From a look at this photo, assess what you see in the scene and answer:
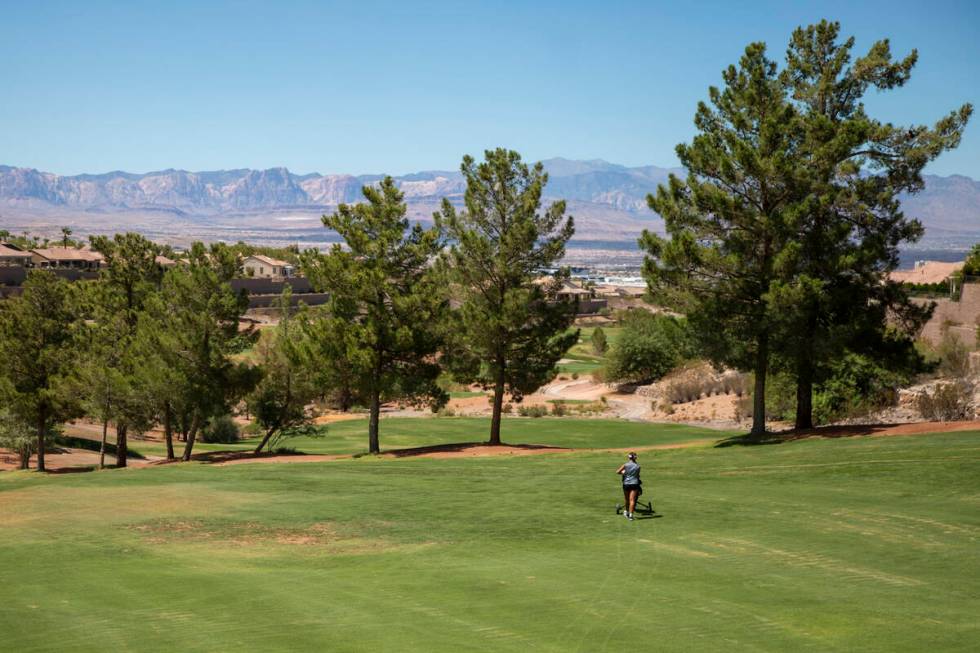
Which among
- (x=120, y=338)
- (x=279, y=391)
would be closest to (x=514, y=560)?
(x=279, y=391)

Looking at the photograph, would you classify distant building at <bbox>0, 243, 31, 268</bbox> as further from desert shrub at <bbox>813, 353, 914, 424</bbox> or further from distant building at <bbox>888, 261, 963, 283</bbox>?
desert shrub at <bbox>813, 353, 914, 424</bbox>

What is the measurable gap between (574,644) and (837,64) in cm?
2915

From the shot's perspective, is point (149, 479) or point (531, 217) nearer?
point (149, 479)

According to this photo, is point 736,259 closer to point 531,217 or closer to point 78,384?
point 531,217

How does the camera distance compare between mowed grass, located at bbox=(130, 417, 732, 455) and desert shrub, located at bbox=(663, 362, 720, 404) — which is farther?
desert shrub, located at bbox=(663, 362, 720, 404)

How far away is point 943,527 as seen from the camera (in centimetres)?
1945

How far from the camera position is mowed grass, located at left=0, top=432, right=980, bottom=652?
43.7 feet

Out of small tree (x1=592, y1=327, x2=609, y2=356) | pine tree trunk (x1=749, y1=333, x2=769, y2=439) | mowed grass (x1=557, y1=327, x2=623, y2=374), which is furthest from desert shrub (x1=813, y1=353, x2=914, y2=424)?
small tree (x1=592, y1=327, x2=609, y2=356)

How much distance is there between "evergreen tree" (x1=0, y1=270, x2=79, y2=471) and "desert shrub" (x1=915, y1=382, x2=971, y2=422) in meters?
36.7

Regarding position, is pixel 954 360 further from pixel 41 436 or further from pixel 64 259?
pixel 64 259

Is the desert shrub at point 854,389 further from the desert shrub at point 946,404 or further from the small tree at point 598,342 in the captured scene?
the small tree at point 598,342

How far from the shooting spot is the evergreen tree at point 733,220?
34312 millimetres

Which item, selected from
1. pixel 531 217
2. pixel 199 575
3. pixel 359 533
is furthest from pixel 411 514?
pixel 531 217

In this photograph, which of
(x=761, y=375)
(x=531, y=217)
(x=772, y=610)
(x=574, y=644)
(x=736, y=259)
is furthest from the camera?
(x=531, y=217)
